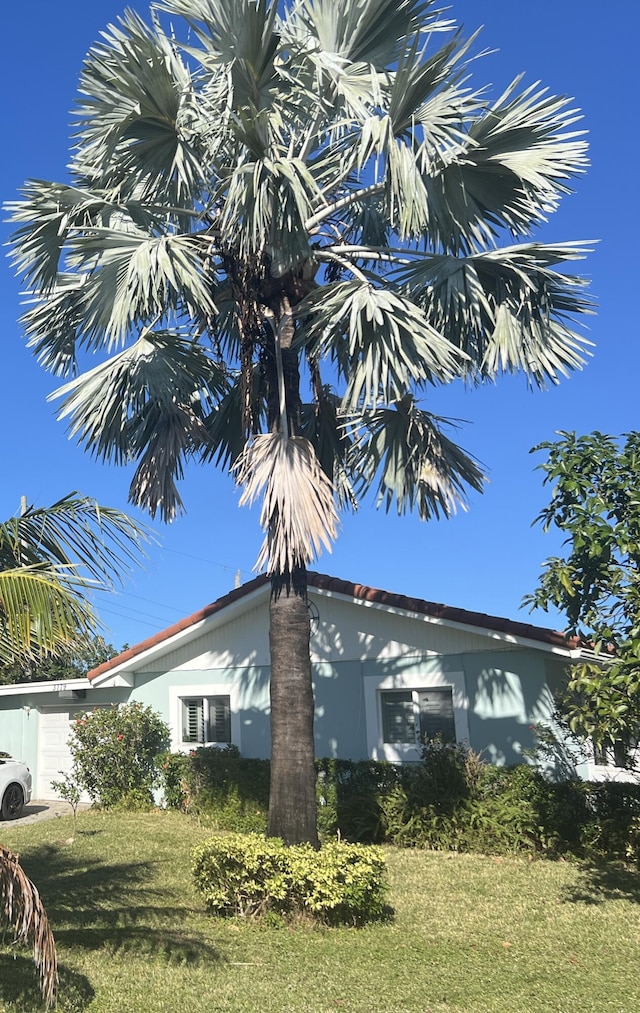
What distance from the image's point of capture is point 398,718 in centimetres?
1473

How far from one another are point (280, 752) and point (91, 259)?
5894mm

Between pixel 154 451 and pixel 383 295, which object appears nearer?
pixel 383 295

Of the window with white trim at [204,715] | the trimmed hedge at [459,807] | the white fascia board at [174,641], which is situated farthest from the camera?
the window with white trim at [204,715]

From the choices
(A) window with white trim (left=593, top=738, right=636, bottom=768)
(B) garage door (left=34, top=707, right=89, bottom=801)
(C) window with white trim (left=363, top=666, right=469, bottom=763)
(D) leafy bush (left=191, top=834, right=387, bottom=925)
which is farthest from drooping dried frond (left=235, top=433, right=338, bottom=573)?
(B) garage door (left=34, top=707, right=89, bottom=801)

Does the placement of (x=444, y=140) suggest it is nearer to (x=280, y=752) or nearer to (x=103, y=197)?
(x=103, y=197)

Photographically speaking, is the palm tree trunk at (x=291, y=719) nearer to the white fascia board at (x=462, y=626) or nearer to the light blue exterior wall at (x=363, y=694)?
the white fascia board at (x=462, y=626)

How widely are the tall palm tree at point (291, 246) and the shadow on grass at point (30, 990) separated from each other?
3.14m

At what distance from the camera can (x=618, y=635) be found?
831 cm

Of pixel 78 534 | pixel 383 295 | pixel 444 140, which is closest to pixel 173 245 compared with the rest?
pixel 383 295

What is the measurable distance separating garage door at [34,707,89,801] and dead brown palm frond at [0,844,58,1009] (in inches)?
622

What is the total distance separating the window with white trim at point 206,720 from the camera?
16936 mm

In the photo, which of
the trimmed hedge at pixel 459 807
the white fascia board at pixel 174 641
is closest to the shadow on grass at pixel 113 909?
the trimmed hedge at pixel 459 807

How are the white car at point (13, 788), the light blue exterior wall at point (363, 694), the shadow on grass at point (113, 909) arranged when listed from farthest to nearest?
the white car at point (13, 788), the light blue exterior wall at point (363, 694), the shadow on grass at point (113, 909)

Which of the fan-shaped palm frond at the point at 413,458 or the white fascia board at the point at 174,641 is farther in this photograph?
the white fascia board at the point at 174,641
